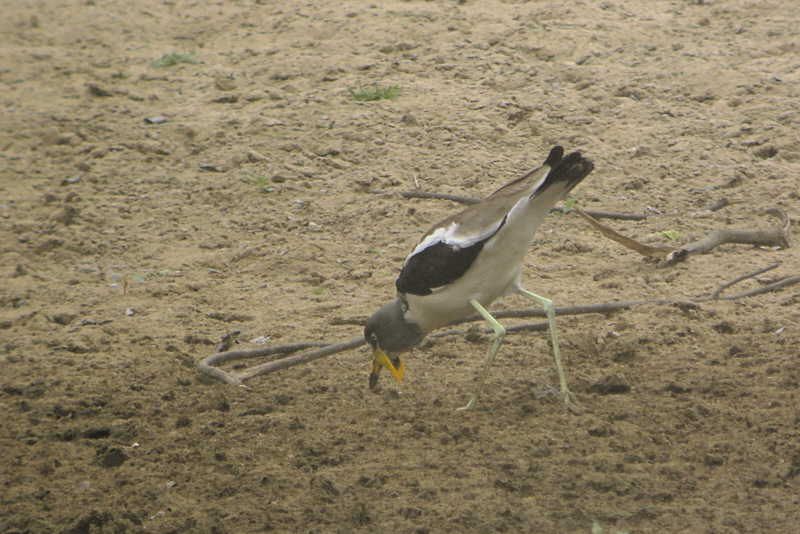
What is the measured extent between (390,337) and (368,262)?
1660mm

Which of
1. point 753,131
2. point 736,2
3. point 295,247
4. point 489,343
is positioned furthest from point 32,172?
point 736,2

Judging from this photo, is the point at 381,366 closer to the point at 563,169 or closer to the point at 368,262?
the point at 563,169

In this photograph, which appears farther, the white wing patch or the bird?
the white wing patch

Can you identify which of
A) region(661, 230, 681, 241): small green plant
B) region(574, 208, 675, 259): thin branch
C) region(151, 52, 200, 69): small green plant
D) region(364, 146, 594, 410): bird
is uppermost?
region(364, 146, 594, 410): bird

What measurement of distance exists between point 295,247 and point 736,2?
4.87 m

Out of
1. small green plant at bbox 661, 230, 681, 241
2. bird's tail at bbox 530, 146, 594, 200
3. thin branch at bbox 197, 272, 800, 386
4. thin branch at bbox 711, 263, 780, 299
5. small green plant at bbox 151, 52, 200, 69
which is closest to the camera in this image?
bird's tail at bbox 530, 146, 594, 200

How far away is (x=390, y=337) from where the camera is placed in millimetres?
4574

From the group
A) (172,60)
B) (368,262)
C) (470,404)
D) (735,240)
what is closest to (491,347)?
(470,404)

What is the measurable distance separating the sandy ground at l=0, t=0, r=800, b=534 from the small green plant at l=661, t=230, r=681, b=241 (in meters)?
0.04

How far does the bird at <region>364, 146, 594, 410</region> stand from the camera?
13.9ft

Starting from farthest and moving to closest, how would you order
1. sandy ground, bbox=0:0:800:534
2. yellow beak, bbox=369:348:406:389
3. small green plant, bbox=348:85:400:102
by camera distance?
1. small green plant, bbox=348:85:400:102
2. yellow beak, bbox=369:348:406:389
3. sandy ground, bbox=0:0:800:534

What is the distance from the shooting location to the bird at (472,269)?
4.25 meters

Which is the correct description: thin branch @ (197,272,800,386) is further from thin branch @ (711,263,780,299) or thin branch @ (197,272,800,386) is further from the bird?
the bird

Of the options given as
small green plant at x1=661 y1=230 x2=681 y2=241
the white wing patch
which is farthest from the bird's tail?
small green plant at x1=661 y1=230 x2=681 y2=241
